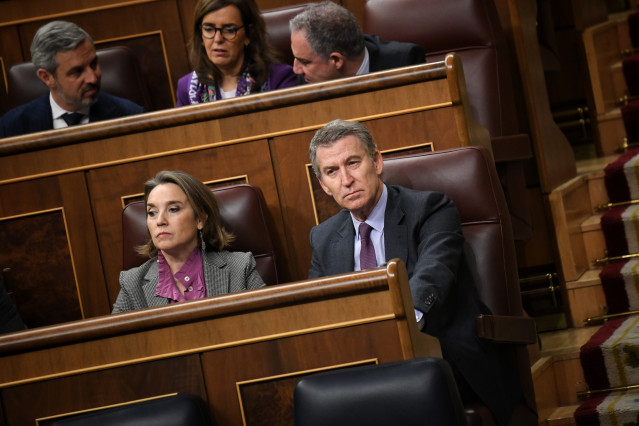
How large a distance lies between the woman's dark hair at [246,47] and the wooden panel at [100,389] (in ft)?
2.18

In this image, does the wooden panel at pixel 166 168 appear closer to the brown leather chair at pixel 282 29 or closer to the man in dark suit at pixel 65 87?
the man in dark suit at pixel 65 87

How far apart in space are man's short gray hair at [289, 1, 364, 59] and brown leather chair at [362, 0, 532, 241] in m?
0.15

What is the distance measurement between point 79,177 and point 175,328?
448mm

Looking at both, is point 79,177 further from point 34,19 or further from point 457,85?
point 34,19

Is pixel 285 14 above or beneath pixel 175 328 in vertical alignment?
above

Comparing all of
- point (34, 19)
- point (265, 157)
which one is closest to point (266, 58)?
point (265, 157)

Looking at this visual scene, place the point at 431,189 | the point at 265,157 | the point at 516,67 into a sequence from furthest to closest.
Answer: the point at 516,67 < the point at 265,157 < the point at 431,189

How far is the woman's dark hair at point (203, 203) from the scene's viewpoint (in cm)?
118

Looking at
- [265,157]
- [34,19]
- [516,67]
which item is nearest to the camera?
[265,157]

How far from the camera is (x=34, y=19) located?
1.76 metres

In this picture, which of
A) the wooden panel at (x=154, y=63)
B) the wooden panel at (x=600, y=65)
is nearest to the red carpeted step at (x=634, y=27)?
the wooden panel at (x=600, y=65)

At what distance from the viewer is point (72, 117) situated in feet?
4.87

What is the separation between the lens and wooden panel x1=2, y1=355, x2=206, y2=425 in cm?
89

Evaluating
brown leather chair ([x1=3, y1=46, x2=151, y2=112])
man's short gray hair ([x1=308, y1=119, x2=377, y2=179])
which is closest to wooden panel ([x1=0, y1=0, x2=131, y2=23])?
brown leather chair ([x1=3, y1=46, x2=151, y2=112])
